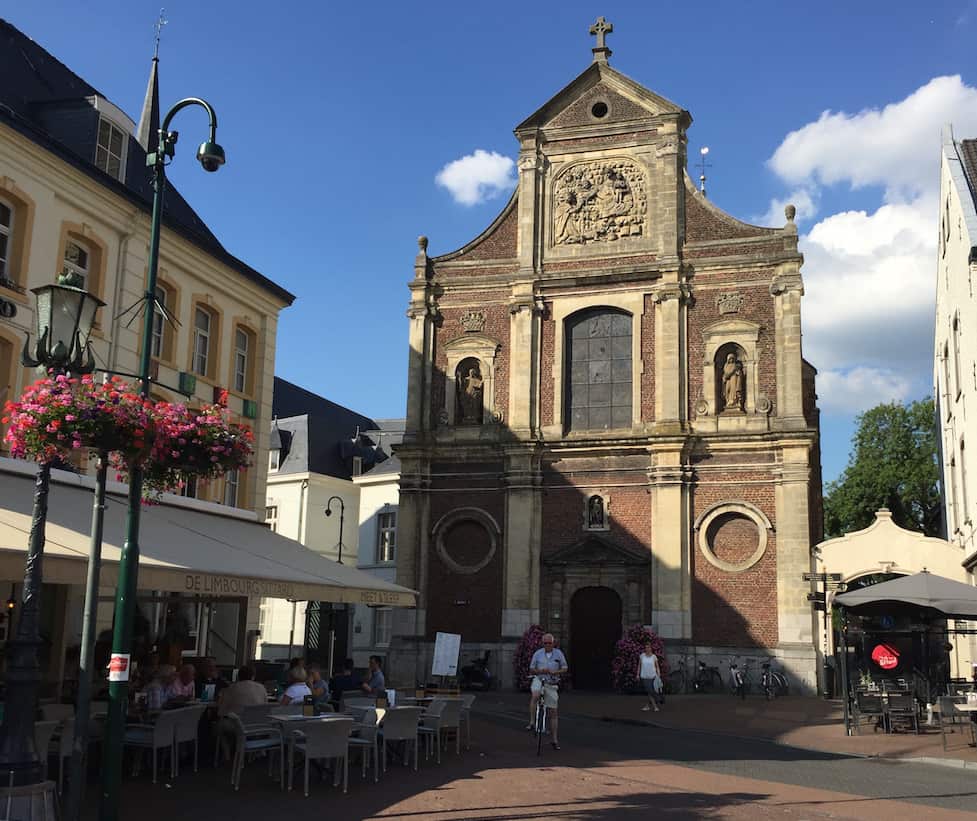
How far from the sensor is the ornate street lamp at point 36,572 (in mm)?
Answer: 7027

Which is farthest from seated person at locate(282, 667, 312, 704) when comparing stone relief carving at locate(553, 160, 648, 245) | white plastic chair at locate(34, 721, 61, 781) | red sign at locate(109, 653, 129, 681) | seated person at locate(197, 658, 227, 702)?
stone relief carving at locate(553, 160, 648, 245)

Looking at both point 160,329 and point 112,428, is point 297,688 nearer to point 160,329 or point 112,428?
point 112,428

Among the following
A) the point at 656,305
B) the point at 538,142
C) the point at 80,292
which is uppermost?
the point at 538,142

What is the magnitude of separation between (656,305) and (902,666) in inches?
486

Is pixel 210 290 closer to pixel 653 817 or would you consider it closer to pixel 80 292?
pixel 80 292

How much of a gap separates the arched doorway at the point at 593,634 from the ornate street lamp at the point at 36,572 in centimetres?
2082

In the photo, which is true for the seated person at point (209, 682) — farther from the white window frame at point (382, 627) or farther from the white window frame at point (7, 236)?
the white window frame at point (382, 627)

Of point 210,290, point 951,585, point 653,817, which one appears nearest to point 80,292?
point 653,817

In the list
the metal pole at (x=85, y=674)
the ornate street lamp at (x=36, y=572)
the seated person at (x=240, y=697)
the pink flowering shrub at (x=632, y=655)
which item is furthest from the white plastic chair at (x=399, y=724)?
the pink flowering shrub at (x=632, y=655)

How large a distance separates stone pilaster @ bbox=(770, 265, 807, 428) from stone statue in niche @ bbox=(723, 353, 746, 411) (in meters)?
0.99

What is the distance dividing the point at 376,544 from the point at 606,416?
14327 millimetres

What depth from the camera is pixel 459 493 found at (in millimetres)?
29000

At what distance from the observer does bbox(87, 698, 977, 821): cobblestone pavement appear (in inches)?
365

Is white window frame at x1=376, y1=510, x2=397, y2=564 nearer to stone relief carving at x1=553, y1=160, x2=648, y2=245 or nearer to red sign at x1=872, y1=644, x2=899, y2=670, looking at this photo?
stone relief carving at x1=553, y1=160, x2=648, y2=245
